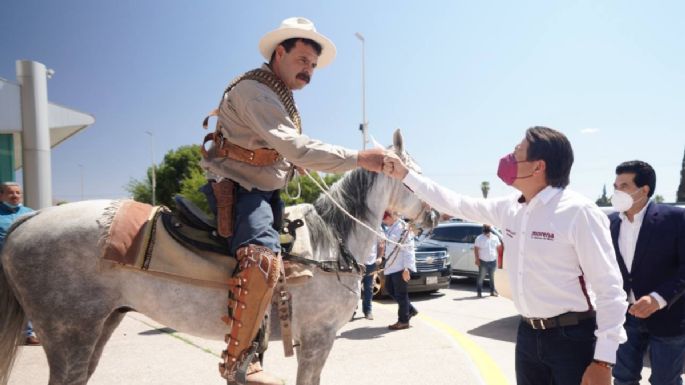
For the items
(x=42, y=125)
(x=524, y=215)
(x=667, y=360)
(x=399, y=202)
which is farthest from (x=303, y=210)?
(x=42, y=125)

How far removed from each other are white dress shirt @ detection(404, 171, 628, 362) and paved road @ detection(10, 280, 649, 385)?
278cm

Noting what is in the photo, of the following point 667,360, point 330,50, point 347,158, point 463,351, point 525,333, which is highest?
point 330,50

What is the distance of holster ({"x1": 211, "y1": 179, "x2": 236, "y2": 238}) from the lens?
8.30 feet

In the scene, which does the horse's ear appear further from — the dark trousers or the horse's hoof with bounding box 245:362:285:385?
the dark trousers

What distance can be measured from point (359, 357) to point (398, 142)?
3420 millimetres

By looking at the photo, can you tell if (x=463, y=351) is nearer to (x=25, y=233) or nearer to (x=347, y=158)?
(x=347, y=158)

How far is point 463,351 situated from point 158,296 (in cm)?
440

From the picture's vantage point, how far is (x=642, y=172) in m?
3.25

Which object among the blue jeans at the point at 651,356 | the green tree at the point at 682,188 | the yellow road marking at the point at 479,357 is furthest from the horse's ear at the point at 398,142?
the green tree at the point at 682,188

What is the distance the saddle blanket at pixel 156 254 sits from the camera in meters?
2.46

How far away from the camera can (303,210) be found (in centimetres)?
313

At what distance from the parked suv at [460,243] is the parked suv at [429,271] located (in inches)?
→ 58.6

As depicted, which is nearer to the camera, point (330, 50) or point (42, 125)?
point (330, 50)

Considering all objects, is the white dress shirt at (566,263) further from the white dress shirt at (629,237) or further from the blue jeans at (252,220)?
the white dress shirt at (629,237)
